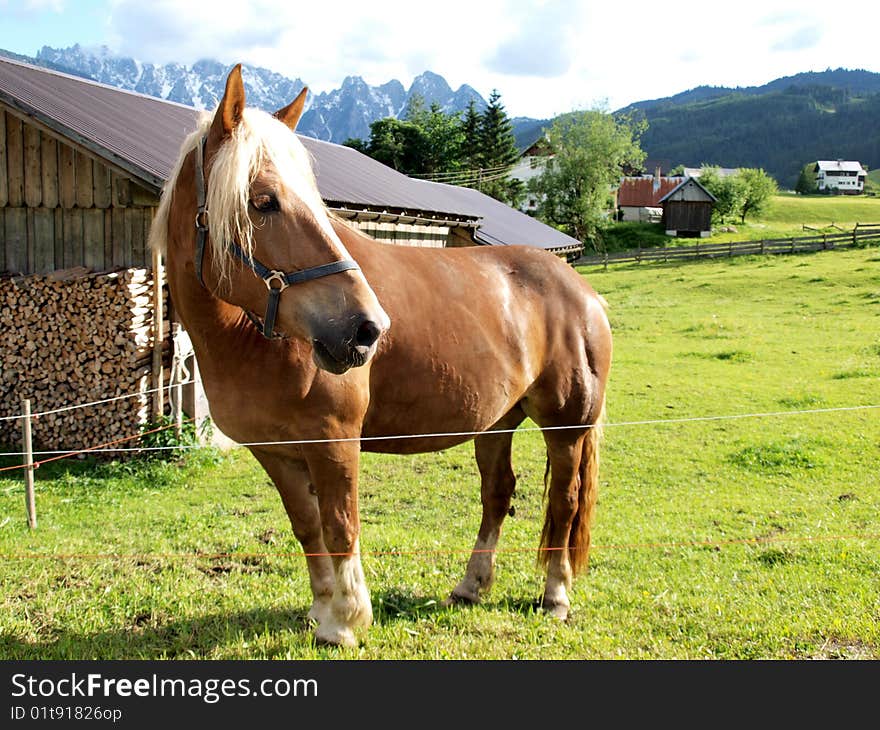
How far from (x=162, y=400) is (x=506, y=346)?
5459mm

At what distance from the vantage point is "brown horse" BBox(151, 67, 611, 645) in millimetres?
2562

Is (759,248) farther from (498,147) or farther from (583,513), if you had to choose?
(583,513)

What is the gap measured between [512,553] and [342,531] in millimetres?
2275

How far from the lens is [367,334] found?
2.45 meters

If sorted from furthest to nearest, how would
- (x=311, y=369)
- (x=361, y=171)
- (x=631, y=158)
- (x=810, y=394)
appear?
1. (x=631, y=158)
2. (x=361, y=171)
3. (x=810, y=394)
4. (x=311, y=369)

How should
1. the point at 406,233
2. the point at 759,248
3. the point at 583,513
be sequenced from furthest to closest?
the point at 759,248, the point at 406,233, the point at 583,513

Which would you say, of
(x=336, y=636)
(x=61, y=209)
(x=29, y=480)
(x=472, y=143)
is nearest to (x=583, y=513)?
(x=336, y=636)

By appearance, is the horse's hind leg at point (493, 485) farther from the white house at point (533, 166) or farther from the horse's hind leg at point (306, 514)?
the white house at point (533, 166)

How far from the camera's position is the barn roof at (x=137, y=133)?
721 cm

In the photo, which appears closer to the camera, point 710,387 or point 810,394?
point 810,394

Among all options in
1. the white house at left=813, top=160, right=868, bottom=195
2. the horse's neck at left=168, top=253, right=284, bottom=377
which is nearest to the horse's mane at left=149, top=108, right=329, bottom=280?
the horse's neck at left=168, top=253, right=284, bottom=377

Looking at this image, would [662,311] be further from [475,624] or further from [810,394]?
[475,624]

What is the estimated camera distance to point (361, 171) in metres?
16.0

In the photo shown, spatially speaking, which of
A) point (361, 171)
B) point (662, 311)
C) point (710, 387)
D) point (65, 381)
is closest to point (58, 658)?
point (65, 381)
